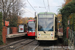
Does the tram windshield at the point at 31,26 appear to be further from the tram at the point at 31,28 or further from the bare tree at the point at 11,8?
the bare tree at the point at 11,8

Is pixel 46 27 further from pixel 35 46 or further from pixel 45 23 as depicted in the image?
pixel 35 46

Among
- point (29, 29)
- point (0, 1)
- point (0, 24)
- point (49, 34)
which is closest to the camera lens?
point (49, 34)

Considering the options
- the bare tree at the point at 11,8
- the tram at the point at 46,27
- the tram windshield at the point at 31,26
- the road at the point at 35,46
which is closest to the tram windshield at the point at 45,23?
the tram at the point at 46,27

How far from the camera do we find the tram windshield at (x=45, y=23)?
13.6 metres

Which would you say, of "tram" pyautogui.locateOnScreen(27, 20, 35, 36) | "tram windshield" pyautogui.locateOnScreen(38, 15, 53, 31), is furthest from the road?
"tram" pyautogui.locateOnScreen(27, 20, 35, 36)

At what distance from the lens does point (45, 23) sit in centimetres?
1364

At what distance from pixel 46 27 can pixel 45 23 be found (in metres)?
0.43

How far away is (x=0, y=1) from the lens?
26969 millimetres

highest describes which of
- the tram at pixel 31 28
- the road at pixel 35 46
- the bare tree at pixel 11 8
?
the bare tree at pixel 11 8

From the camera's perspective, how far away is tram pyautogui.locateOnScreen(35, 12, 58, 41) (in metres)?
13.5

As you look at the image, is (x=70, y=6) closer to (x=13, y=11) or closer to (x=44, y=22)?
(x=44, y=22)

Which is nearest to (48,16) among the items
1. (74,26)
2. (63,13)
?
(63,13)

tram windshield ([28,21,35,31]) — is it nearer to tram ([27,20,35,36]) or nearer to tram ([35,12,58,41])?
tram ([27,20,35,36])

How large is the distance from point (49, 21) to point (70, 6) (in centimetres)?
267
